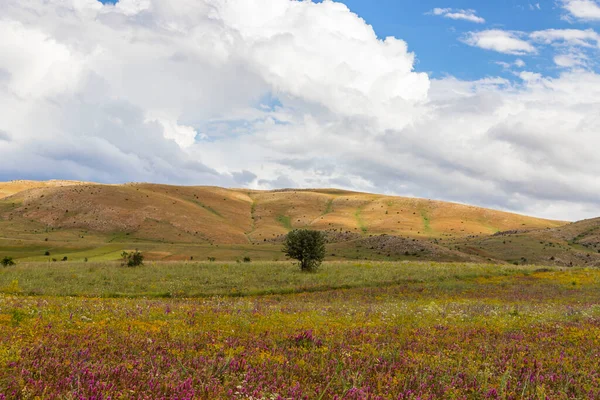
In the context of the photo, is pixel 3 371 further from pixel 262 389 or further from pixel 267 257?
pixel 267 257

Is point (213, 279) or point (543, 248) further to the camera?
point (543, 248)

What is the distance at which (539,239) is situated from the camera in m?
101

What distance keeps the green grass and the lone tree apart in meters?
1.13

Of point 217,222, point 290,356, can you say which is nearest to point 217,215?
point 217,222

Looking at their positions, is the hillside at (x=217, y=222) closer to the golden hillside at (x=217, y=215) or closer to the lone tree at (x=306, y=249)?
the golden hillside at (x=217, y=215)

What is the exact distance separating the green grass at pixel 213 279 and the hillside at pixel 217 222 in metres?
31.3

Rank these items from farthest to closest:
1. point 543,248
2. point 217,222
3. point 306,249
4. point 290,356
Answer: point 217,222
point 543,248
point 306,249
point 290,356

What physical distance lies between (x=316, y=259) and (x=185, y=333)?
37.0 meters

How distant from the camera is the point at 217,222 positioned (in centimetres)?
13950

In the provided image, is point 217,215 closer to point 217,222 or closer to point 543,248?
point 217,222

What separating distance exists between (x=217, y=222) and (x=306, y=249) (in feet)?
323

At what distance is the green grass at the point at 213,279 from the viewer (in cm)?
3084

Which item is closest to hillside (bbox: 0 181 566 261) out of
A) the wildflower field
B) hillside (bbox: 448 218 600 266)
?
hillside (bbox: 448 218 600 266)

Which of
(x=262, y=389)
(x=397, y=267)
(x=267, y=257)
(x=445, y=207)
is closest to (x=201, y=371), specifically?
(x=262, y=389)
